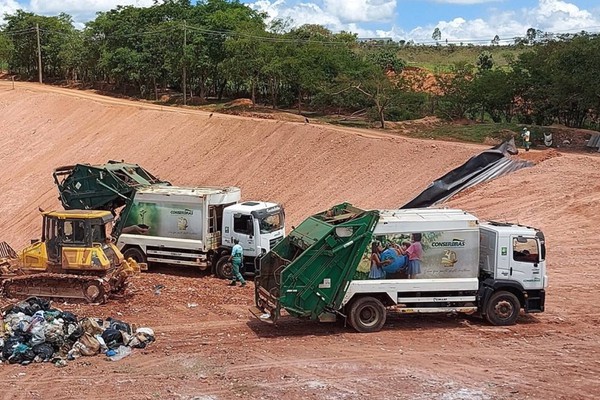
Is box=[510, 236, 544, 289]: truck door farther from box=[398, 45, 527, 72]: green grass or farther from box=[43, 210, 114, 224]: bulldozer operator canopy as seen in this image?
box=[398, 45, 527, 72]: green grass

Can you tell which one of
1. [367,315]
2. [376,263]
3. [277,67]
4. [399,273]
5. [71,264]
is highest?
[277,67]

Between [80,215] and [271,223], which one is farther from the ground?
[80,215]

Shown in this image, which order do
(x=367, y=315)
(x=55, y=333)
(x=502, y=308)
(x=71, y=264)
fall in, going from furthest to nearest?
(x=71, y=264)
(x=502, y=308)
(x=367, y=315)
(x=55, y=333)

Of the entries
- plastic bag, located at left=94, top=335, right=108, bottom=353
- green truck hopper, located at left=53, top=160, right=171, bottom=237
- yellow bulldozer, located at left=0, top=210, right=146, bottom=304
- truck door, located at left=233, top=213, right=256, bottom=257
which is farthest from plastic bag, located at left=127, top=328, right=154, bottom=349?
green truck hopper, located at left=53, top=160, right=171, bottom=237

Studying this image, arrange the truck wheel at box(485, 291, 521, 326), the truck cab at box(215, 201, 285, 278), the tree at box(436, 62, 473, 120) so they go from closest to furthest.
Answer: the truck wheel at box(485, 291, 521, 326), the truck cab at box(215, 201, 285, 278), the tree at box(436, 62, 473, 120)

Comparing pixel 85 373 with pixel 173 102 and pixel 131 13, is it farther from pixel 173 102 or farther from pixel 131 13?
pixel 131 13

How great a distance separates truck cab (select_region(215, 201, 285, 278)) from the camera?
21453 mm

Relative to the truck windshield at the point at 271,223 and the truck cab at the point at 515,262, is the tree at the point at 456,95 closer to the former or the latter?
the truck windshield at the point at 271,223

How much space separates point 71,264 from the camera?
18.2 metres

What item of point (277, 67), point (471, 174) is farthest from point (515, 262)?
point (277, 67)

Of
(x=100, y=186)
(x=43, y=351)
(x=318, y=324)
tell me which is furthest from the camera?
(x=100, y=186)

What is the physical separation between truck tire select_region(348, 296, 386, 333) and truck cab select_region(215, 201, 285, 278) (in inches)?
248

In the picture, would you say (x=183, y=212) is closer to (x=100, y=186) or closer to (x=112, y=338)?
(x=100, y=186)

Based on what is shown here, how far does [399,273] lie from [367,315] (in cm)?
111
